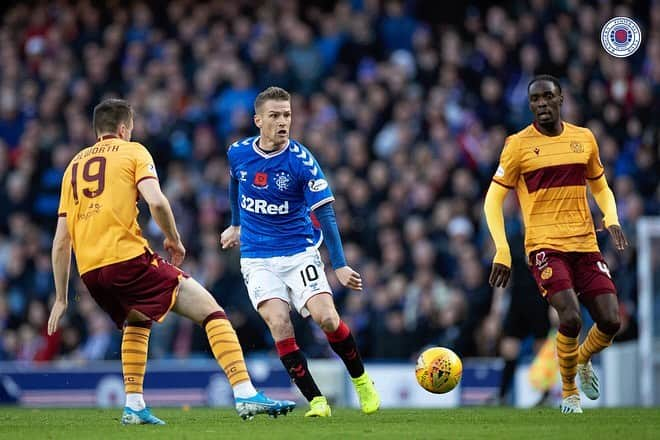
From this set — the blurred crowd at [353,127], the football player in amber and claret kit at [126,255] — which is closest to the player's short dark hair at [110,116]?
the football player in amber and claret kit at [126,255]

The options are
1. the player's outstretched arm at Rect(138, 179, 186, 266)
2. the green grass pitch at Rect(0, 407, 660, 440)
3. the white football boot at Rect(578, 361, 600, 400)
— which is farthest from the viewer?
the white football boot at Rect(578, 361, 600, 400)

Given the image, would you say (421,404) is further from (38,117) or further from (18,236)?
(38,117)

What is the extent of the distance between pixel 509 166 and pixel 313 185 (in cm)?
160

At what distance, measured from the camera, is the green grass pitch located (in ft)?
27.2

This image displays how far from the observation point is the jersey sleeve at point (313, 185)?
32.7 ft

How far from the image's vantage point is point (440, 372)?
34.0 feet

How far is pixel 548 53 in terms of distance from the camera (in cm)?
1859

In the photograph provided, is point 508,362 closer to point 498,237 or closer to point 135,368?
point 498,237

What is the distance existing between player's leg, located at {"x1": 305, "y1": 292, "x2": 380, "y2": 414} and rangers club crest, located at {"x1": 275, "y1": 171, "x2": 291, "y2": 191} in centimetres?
88

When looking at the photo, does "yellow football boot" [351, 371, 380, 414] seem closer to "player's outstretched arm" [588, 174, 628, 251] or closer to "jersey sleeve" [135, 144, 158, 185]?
"player's outstretched arm" [588, 174, 628, 251]

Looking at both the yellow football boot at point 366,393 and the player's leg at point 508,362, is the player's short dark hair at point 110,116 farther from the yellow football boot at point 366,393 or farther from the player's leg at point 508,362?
the player's leg at point 508,362

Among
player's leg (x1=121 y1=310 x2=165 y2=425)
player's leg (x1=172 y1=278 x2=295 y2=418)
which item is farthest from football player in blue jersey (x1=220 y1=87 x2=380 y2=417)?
player's leg (x1=121 y1=310 x2=165 y2=425)

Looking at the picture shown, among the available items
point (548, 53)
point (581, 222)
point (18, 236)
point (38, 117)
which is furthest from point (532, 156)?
point (38, 117)

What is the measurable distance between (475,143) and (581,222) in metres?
8.10
